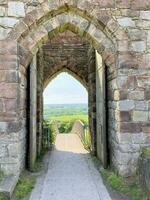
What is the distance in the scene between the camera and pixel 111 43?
5.55m

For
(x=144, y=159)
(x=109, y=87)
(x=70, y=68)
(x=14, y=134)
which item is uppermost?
(x=70, y=68)

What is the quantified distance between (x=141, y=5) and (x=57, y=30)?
1493mm

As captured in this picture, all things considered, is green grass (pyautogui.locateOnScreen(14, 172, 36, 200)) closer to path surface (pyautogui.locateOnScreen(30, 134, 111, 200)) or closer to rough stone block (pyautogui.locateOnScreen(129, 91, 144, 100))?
path surface (pyautogui.locateOnScreen(30, 134, 111, 200))

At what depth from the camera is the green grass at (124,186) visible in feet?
15.2

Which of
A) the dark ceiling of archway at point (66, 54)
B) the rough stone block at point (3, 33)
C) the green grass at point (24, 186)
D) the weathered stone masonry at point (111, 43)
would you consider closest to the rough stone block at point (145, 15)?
the weathered stone masonry at point (111, 43)

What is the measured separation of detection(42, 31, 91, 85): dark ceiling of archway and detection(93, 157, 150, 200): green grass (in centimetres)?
582

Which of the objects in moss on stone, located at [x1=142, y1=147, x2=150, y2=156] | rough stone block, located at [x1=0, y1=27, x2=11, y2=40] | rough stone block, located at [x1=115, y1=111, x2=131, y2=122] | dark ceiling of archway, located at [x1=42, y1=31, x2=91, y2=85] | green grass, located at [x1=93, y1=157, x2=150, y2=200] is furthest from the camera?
dark ceiling of archway, located at [x1=42, y1=31, x2=91, y2=85]

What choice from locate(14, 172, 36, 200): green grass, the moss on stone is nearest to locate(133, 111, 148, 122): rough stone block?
the moss on stone

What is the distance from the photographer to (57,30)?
5707 millimetres

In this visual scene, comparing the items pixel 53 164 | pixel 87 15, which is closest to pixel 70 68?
pixel 53 164

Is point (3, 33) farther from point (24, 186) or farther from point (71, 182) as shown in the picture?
point (71, 182)

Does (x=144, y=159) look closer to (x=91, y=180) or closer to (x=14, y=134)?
(x=91, y=180)

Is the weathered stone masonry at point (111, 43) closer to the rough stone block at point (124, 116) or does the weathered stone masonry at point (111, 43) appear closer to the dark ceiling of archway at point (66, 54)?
the rough stone block at point (124, 116)

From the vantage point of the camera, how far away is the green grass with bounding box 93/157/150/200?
15.2ft
